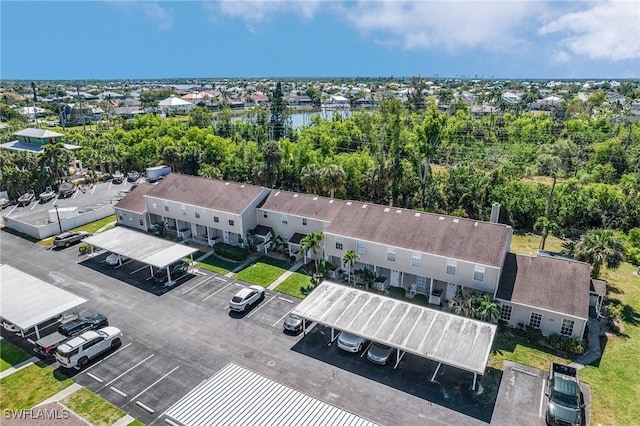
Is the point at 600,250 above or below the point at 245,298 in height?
above

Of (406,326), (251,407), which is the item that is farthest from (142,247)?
(406,326)

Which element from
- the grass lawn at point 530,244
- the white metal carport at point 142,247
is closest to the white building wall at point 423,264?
the white metal carport at point 142,247

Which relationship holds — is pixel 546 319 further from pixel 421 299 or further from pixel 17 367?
pixel 17 367

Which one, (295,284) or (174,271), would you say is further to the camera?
(174,271)

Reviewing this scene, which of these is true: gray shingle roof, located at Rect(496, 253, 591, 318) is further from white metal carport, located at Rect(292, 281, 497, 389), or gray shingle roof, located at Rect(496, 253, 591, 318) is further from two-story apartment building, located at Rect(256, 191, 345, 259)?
two-story apartment building, located at Rect(256, 191, 345, 259)

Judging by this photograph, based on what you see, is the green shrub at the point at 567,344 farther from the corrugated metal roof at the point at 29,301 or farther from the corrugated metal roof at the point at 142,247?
the corrugated metal roof at the point at 29,301

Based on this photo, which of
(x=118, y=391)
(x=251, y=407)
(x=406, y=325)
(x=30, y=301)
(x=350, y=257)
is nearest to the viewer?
(x=251, y=407)

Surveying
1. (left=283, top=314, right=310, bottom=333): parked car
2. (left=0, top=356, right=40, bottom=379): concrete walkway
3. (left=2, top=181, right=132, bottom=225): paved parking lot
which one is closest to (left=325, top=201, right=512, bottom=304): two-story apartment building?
(left=283, top=314, right=310, bottom=333): parked car
